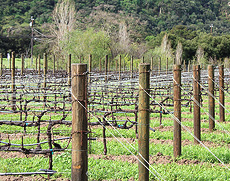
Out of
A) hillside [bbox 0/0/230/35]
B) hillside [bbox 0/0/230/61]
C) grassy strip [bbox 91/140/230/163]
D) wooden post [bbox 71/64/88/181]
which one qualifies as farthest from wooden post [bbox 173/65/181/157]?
hillside [bbox 0/0/230/35]

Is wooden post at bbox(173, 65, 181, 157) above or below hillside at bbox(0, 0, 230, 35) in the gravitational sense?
below

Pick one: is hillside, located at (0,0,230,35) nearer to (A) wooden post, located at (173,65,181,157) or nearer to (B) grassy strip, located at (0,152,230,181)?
(B) grassy strip, located at (0,152,230,181)

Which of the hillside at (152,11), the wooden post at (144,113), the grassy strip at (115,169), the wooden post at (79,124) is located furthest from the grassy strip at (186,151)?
the hillside at (152,11)

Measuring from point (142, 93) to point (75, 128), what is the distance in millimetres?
998

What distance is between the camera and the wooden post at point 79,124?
3.05 metres

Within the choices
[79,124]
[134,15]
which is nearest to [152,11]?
[134,15]

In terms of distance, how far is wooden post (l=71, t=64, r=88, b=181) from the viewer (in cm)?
305

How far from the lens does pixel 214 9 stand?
325 feet

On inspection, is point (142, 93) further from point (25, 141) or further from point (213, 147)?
point (25, 141)

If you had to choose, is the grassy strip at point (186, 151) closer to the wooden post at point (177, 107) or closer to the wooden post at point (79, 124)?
the wooden post at point (177, 107)

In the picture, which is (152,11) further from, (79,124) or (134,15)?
(79,124)

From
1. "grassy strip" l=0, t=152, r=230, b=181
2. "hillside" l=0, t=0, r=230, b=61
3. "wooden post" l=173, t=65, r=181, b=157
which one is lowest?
"grassy strip" l=0, t=152, r=230, b=181

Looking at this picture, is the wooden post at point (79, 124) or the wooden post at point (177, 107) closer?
the wooden post at point (79, 124)

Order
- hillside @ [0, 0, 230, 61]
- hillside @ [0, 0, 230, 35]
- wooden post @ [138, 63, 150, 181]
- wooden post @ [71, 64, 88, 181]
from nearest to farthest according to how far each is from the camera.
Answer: wooden post @ [71, 64, 88, 181]
wooden post @ [138, 63, 150, 181]
hillside @ [0, 0, 230, 61]
hillside @ [0, 0, 230, 35]
